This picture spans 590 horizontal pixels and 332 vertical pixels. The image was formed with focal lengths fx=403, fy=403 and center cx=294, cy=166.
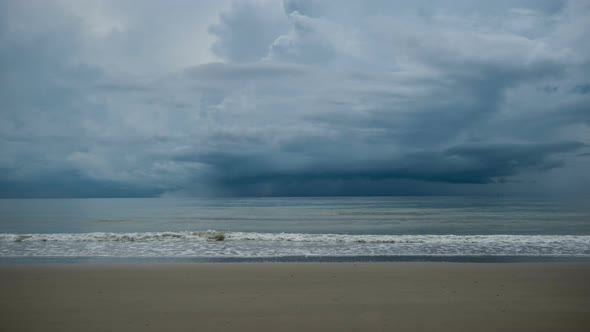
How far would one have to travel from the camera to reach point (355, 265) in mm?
14656

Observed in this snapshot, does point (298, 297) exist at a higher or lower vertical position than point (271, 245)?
higher

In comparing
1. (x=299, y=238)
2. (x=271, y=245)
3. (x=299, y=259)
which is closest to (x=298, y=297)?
(x=299, y=259)

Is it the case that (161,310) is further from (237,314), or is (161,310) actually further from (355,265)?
Answer: (355,265)

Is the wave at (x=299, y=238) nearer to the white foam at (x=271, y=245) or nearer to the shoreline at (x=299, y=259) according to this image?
the white foam at (x=271, y=245)

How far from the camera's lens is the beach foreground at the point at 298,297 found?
7902mm

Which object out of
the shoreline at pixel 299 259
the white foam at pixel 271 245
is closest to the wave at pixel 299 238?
the white foam at pixel 271 245

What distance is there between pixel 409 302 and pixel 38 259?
15.7 metres

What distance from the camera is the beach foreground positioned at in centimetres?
790

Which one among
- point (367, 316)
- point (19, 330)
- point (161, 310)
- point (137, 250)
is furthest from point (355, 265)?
point (137, 250)

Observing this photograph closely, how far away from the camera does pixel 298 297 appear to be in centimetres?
995

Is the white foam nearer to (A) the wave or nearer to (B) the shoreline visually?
(A) the wave

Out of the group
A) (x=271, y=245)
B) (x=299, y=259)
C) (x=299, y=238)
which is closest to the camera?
(x=299, y=259)

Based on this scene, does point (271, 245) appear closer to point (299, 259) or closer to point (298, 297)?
point (299, 259)

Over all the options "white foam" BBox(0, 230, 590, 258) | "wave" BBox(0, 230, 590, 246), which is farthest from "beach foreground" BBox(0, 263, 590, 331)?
"wave" BBox(0, 230, 590, 246)
